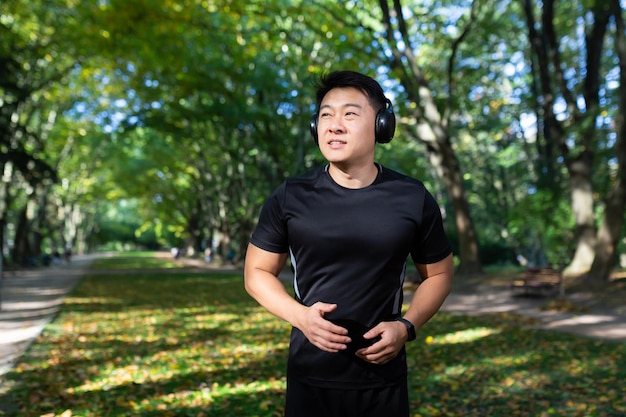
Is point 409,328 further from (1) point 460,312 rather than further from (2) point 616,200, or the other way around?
(2) point 616,200

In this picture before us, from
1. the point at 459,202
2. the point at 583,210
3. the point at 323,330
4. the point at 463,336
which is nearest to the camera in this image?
the point at 323,330

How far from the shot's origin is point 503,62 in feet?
79.2

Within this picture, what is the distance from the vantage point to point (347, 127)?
2.10 metres

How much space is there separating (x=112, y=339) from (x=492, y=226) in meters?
33.0

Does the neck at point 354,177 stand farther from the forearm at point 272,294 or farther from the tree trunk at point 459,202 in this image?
the tree trunk at point 459,202

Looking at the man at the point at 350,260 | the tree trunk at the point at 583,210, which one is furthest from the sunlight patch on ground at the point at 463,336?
the tree trunk at the point at 583,210

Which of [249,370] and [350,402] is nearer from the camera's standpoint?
[350,402]

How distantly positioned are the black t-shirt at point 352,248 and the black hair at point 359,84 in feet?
0.97

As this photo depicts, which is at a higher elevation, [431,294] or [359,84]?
[359,84]

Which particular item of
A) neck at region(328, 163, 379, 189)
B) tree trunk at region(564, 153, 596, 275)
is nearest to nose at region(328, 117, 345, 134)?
neck at region(328, 163, 379, 189)

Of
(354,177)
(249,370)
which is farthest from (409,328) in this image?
(249,370)

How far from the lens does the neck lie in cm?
216

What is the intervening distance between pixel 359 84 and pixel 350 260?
2.23ft

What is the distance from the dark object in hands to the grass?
370cm
